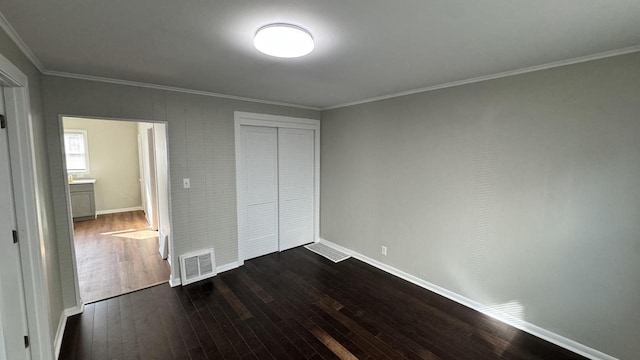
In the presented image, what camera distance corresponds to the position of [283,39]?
5.28 feet

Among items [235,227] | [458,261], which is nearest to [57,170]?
[235,227]

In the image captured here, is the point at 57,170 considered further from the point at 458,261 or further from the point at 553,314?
the point at 553,314

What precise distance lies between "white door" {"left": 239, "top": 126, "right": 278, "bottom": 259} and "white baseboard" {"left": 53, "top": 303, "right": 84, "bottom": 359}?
1791 millimetres

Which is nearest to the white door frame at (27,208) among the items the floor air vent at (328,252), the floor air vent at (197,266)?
the floor air vent at (197,266)

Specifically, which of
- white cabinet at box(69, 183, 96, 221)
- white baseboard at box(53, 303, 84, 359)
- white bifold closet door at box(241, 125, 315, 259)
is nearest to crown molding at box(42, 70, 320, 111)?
white bifold closet door at box(241, 125, 315, 259)

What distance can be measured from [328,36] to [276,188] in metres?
2.81

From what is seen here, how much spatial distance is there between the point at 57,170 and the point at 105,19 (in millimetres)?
1828

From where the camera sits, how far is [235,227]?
368 centimetres

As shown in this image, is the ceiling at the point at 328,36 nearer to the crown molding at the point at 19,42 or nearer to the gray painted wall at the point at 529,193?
the crown molding at the point at 19,42

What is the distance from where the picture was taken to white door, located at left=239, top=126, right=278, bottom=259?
12.5 ft

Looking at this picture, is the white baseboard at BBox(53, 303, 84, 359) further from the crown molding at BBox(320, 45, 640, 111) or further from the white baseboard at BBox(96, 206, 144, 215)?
the white baseboard at BBox(96, 206, 144, 215)

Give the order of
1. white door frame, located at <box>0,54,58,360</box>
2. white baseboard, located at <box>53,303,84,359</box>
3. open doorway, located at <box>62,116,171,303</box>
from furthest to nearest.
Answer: open doorway, located at <box>62,116,171,303</box> → white baseboard, located at <box>53,303,84,359</box> → white door frame, located at <box>0,54,58,360</box>

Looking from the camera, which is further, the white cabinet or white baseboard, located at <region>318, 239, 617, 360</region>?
the white cabinet

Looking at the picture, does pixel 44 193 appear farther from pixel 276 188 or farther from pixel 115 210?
pixel 115 210
